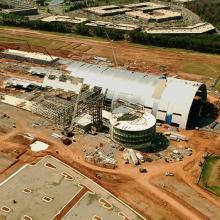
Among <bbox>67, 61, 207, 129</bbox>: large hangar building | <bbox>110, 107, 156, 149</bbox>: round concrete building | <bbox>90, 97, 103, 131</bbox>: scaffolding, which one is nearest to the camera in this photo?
→ <bbox>110, 107, 156, 149</bbox>: round concrete building

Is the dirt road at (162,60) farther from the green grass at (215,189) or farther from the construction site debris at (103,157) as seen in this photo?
the green grass at (215,189)

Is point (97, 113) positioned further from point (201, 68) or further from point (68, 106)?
point (201, 68)

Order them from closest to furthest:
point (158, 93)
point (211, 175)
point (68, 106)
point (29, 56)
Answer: point (211, 175) → point (68, 106) → point (158, 93) → point (29, 56)

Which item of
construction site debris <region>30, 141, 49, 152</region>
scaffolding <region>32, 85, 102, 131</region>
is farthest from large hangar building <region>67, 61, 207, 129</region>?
construction site debris <region>30, 141, 49, 152</region>

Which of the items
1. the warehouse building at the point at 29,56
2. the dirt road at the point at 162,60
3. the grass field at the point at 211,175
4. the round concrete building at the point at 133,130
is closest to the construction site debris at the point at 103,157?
the round concrete building at the point at 133,130

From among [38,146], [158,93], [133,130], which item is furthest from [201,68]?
[38,146]

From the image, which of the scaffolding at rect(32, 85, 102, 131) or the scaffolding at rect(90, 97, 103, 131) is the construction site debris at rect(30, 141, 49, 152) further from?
the scaffolding at rect(90, 97, 103, 131)
